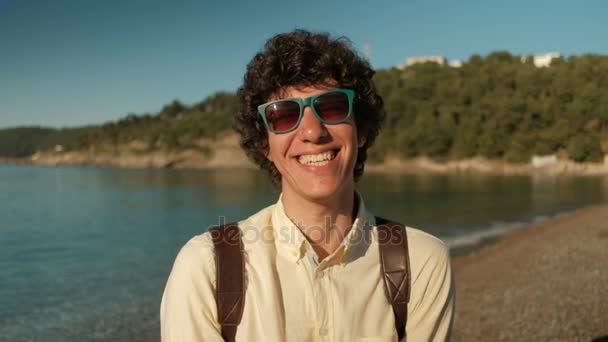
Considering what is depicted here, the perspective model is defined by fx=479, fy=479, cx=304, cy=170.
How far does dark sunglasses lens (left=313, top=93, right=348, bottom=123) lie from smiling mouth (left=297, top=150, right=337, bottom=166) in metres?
0.13

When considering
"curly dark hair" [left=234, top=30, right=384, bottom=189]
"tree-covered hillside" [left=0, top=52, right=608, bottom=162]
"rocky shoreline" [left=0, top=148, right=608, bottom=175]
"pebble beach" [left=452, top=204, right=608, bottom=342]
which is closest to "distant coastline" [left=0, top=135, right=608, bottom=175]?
"rocky shoreline" [left=0, top=148, right=608, bottom=175]

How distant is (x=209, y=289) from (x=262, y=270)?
0.19 m

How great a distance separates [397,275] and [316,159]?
51 centimetres

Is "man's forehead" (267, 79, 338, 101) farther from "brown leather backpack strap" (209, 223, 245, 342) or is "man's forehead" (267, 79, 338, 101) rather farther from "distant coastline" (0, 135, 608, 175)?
"distant coastline" (0, 135, 608, 175)

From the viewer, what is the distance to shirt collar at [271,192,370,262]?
67.1 inches

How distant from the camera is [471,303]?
29.5 feet

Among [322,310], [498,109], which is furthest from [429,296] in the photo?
[498,109]

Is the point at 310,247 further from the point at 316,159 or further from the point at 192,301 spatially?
the point at 192,301

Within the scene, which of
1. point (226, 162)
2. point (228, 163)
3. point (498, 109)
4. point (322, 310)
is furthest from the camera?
point (226, 162)

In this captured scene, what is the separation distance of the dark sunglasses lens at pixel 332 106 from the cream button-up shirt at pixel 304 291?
412 millimetres

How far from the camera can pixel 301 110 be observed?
5.90 feet

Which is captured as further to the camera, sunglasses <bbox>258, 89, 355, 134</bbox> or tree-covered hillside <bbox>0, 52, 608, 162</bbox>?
tree-covered hillside <bbox>0, 52, 608, 162</bbox>

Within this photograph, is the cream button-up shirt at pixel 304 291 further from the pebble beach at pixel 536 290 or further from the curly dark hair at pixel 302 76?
the pebble beach at pixel 536 290

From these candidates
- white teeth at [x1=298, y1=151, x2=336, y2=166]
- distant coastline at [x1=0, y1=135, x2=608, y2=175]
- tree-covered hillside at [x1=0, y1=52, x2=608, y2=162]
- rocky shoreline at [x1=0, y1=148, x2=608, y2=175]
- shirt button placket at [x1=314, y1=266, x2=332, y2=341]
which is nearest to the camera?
shirt button placket at [x1=314, y1=266, x2=332, y2=341]
